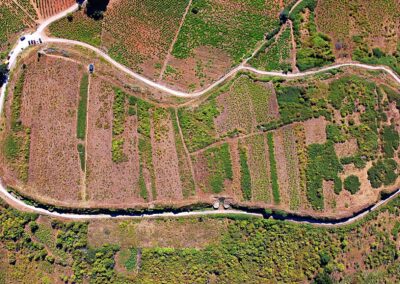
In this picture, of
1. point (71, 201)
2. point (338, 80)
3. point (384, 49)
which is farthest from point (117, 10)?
point (384, 49)

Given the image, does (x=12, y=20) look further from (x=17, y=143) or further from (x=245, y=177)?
(x=245, y=177)

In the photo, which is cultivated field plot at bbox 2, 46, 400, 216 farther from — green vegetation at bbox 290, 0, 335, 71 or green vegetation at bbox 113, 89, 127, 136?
green vegetation at bbox 290, 0, 335, 71

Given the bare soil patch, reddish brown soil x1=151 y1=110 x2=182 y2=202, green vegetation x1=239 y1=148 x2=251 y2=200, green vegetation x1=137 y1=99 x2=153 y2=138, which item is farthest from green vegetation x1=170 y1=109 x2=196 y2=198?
green vegetation x1=239 y1=148 x2=251 y2=200

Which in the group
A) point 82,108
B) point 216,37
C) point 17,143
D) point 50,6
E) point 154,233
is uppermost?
point 50,6

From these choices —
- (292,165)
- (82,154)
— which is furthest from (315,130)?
(82,154)

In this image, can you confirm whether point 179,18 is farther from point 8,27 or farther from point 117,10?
point 8,27
